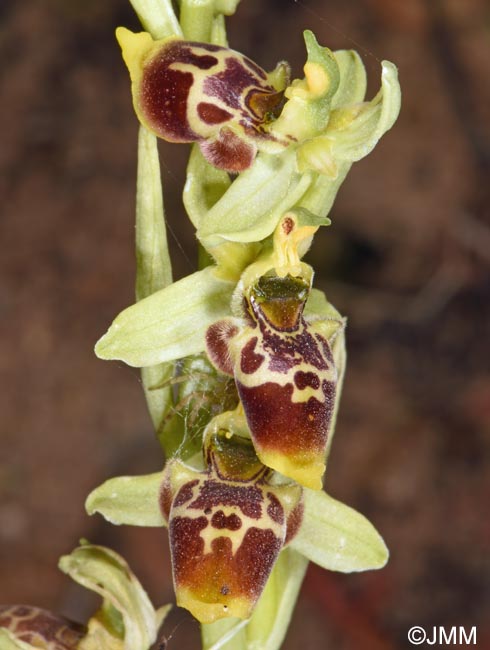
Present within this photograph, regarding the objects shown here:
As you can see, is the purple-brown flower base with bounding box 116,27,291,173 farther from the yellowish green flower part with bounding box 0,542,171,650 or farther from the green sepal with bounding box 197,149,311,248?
the yellowish green flower part with bounding box 0,542,171,650

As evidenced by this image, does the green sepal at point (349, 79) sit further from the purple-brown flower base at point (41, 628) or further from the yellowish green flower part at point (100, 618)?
the purple-brown flower base at point (41, 628)

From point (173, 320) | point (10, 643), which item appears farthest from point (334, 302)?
point (10, 643)

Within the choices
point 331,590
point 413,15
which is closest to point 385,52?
point 413,15

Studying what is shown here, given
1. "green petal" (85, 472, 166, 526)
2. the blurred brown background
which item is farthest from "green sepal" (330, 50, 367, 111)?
the blurred brown background

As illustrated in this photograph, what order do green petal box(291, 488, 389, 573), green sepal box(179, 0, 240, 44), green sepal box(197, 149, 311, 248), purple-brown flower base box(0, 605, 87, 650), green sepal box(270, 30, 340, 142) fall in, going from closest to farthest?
green sepal box(270, 30, 340, 142) → green sepal box(197, 149, 311, 248) → green sepal box(179, 0, 240, 44) → green petal box(291, 488, 389, 573) → purple-brown flower base box(0, 605, 87, 650)

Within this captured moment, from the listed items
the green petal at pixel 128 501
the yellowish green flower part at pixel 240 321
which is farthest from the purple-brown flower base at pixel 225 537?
the green petal at pixel 128 501
